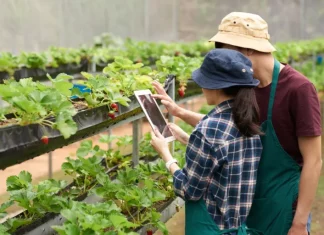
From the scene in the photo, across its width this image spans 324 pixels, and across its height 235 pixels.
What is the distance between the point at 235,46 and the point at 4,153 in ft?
3.76

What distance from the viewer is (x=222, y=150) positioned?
8.02 feet

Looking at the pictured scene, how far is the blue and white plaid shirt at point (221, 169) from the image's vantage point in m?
2.45

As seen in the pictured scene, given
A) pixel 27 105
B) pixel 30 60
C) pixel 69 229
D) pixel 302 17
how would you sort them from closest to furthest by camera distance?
pixel 27 105
pixel 69 229
pixel 30 60
pixel 302 17

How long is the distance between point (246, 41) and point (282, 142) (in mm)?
472

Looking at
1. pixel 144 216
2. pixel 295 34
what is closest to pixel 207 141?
pixel 144 216

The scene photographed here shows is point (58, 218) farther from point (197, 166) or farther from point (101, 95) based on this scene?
point (197, 166)

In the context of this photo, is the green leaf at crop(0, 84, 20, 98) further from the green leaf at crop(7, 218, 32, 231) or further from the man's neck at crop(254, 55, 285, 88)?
the man's neck at crop(254, 55, 285, 88)

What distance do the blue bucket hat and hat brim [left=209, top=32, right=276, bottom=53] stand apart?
0.55 feet

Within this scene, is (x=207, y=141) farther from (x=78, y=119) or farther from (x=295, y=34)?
(x=295, y=34)

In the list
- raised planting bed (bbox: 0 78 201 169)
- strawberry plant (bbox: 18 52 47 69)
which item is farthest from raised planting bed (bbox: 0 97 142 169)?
strawberry plant (bbox: 18 52 47 69)

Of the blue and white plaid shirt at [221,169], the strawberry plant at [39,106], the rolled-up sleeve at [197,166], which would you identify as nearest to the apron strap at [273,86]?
the blue and white plaid shirt at [221,169]

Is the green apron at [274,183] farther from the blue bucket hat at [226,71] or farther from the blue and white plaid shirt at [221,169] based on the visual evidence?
the blue bucket hat at [226,71]

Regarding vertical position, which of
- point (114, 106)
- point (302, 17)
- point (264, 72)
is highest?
point (264, 72)

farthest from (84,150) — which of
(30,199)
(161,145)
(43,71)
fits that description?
(43,71)
